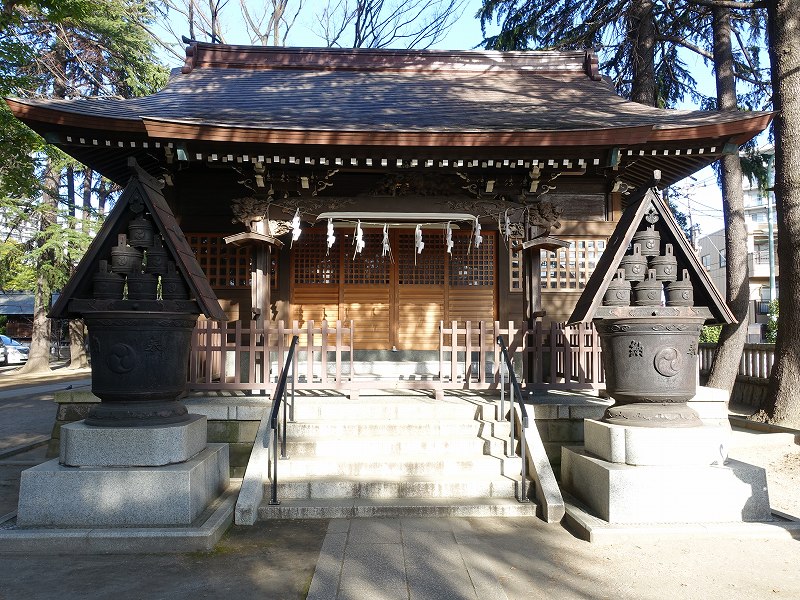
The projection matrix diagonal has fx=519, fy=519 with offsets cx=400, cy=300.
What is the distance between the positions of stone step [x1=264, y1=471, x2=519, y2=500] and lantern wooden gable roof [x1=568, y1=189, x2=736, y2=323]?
1.97 metres

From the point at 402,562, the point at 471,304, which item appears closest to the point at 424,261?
Result: the point at 471,304

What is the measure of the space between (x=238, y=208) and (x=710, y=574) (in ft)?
23.7

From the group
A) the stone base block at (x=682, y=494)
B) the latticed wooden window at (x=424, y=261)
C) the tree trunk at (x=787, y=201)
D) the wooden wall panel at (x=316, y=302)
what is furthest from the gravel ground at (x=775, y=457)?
the wooden wall panel at (x=316, y=302)

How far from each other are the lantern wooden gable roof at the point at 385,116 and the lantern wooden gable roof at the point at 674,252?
1.45m

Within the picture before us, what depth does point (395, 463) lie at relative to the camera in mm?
5645

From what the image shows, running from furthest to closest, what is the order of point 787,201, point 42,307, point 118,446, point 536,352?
point 42,307 → point 787,201 → point 536,352 → point 118,446

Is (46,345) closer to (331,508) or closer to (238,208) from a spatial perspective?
(238,208)

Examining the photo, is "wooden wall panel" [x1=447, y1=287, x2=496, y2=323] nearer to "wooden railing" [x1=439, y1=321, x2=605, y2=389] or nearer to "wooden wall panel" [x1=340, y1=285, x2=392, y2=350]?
"wooden wall panel" [x1=340, y1=285, x2=392, y2=350]

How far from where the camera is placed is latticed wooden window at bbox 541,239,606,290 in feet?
29.5

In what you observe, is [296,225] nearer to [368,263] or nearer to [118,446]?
[368,263]

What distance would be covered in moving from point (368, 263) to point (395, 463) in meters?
4.97

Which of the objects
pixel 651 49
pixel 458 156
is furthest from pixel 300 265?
pixel 651 49

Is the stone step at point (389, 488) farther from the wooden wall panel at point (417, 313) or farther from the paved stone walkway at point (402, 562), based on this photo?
the wooden wall panel at point (417, 313)

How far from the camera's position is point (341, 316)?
32.0 ft
